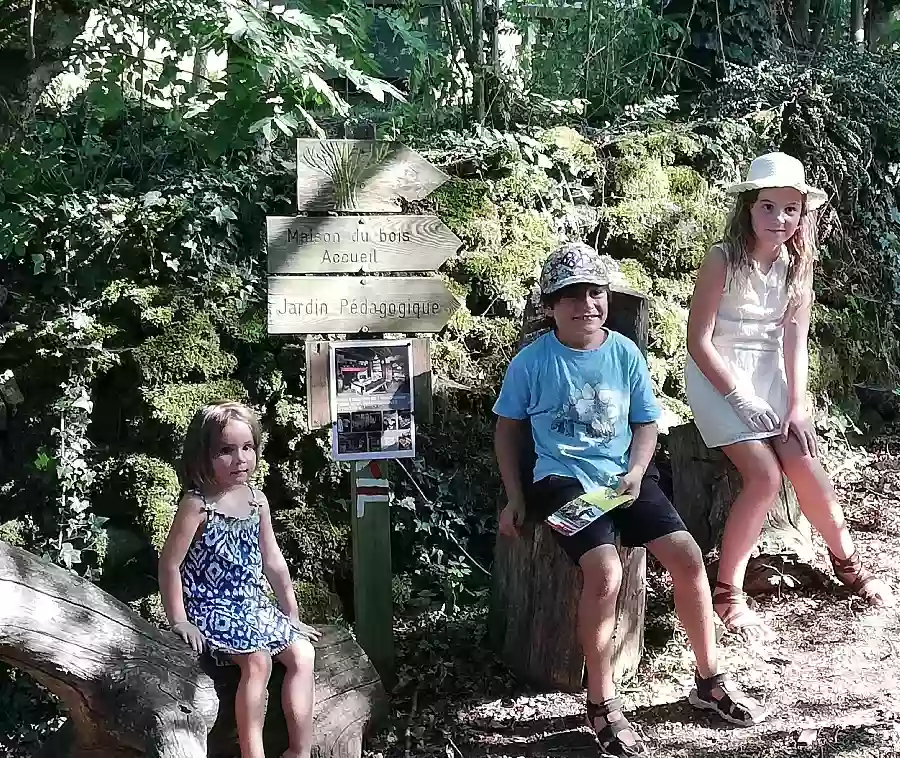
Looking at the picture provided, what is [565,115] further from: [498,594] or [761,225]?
[498,594]

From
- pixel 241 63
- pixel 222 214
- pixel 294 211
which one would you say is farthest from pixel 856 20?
pixel 222 214

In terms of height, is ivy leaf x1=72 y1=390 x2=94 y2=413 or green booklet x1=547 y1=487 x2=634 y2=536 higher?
ivy leaf x1=72 y1=390 x2=94 y2=413

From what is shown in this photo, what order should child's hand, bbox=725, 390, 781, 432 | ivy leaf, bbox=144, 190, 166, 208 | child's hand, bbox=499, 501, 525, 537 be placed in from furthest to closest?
1. ivy leaf, bbox=144, 190, 166, 208
2. child's hand, bbox=725, 390, 781, 432
3. child's hand, bbox=499, 501, 525, 537

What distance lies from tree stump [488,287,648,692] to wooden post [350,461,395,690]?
0.50 metres

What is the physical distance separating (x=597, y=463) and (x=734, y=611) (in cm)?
113

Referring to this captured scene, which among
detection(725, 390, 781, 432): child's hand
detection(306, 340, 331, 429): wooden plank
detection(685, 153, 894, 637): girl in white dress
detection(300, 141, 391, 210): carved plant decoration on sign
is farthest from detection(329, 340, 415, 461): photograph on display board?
detection(725, 390, 781, 432): child's hand

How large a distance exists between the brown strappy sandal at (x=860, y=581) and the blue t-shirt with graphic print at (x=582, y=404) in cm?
142

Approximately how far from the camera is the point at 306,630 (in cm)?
321

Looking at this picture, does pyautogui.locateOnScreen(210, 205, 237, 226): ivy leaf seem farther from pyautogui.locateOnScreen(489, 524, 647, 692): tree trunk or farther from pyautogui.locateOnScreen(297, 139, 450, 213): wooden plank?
pyautogui.locateOnScreen(489, 524, 647, 692): tree trunk

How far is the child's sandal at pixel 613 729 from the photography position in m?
3.20

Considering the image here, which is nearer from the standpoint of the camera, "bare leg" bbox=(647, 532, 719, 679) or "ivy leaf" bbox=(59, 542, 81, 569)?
"bare leg" bbox=(647, 532, 719, 679)

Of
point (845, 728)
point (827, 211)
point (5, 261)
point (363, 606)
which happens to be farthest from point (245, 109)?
point (827, 211)

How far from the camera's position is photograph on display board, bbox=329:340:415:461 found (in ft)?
11.6

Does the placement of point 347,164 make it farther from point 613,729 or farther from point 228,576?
point 613,729
